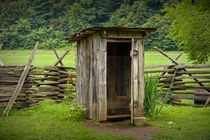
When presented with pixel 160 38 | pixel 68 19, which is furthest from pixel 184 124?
pixel 68 19

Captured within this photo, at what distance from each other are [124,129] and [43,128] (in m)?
2.10

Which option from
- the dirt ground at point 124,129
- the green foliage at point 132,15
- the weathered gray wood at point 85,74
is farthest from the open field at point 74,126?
the green foliage at point 132,15

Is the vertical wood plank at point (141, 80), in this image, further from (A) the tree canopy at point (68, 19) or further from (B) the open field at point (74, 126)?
(A) the tree canopy at point (68, 19)

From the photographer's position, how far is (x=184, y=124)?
6621 millimetres

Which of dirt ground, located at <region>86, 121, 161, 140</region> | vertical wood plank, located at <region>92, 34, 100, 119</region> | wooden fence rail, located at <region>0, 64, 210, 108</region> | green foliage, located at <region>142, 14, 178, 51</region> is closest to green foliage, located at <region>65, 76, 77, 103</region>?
wooden fence rail, located at <region>0, 64, 210, 108</region>

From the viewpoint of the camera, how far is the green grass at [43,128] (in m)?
5.37

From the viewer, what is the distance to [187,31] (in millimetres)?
12375

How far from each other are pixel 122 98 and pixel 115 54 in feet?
5.35

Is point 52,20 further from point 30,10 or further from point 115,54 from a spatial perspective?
point 115,54

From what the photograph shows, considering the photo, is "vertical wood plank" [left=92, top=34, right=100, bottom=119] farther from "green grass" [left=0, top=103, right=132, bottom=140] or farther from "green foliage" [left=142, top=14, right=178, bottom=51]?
"green foliage" [left=142, top=14, right=178, bottom=51]

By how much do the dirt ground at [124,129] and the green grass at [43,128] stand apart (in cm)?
31

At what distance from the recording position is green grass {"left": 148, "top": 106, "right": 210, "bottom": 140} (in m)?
5.45

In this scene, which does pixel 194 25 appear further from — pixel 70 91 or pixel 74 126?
pixel 74 126

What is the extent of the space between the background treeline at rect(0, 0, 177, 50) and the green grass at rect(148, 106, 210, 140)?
31.0 m
